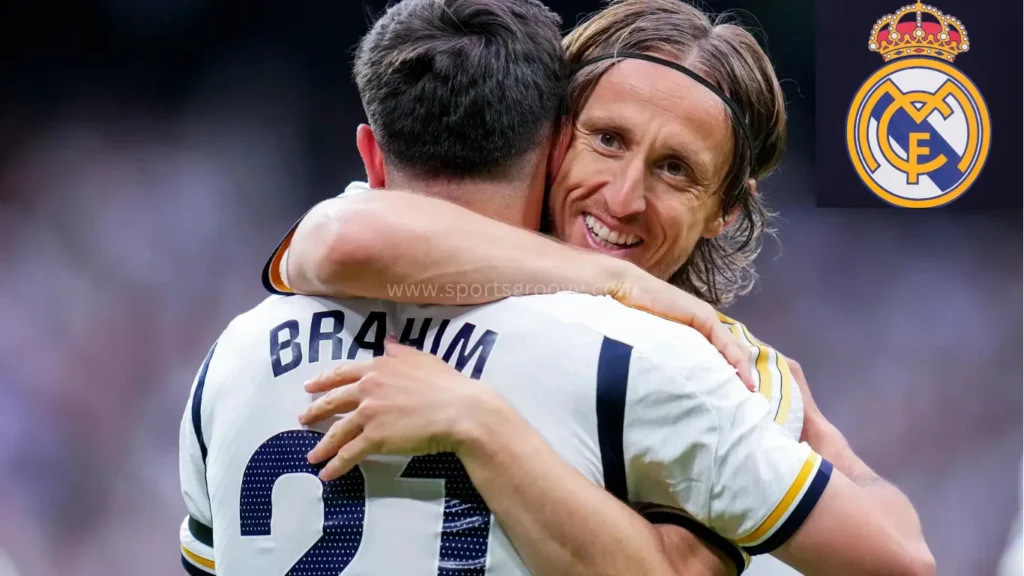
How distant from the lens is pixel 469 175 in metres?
1.34

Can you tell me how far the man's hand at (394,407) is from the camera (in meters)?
1.18

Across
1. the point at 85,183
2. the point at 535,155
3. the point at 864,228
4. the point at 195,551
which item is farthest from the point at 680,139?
the point at 85,183

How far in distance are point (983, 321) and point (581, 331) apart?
3043 millimetres

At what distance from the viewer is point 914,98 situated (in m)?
3.33

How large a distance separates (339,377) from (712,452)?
46 cm

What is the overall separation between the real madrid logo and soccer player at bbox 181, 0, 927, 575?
7.59 feet

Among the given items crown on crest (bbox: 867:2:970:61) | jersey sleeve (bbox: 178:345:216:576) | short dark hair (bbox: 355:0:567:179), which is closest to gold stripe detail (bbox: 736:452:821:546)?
short dark hair (bbox: 355:0:567:179)

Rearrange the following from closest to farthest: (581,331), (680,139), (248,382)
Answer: (581,331), (248,382), (680,139)

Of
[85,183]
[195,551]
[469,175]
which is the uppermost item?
[469,175]

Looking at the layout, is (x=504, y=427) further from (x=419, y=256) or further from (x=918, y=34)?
(x=918, y=34)

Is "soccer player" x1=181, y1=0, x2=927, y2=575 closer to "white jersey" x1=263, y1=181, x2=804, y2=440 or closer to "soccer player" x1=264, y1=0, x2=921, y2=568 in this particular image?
"soccer player" x1=264, y1=0, x2=921, y2=568

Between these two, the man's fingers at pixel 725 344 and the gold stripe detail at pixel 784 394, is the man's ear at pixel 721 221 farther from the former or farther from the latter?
the man's fingers at pixel 725 344

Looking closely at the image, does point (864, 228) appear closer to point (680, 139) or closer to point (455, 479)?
point (680, 139)

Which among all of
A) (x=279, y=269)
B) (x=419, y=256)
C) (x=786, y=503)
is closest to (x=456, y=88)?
(x=419, y=256)
